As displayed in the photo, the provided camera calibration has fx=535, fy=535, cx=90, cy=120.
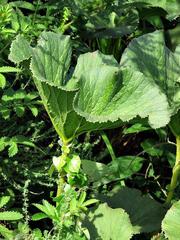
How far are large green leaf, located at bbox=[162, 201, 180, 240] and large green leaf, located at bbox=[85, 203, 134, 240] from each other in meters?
0.14

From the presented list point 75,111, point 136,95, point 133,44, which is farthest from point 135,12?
point 75,111

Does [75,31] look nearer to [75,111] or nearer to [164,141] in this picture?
[164,141]

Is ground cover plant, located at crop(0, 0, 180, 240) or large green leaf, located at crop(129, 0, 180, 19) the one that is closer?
ground cover plant, located at crop(0, 0, 180, 240)

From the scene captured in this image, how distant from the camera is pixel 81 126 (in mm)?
1937

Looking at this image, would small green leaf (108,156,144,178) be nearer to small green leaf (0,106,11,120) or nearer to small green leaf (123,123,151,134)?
small green leaf (123,123,151,134)

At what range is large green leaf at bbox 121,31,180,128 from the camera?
91.3 inches

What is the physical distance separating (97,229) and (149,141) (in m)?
0.77

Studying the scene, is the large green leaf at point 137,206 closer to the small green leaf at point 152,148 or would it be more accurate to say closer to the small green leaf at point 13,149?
the small green leaf at point 152,148

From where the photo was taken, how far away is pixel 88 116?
1807 millimetres

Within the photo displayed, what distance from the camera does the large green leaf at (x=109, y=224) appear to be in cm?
208

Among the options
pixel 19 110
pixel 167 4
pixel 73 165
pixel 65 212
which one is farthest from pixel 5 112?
pixel 167 4

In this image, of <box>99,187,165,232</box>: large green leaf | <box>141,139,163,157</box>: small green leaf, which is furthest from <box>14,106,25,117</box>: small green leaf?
<box>141,139,163,157</box>: small green leaf

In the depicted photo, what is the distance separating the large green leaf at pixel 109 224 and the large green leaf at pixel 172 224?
0.14 m

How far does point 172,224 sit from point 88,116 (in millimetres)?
607
